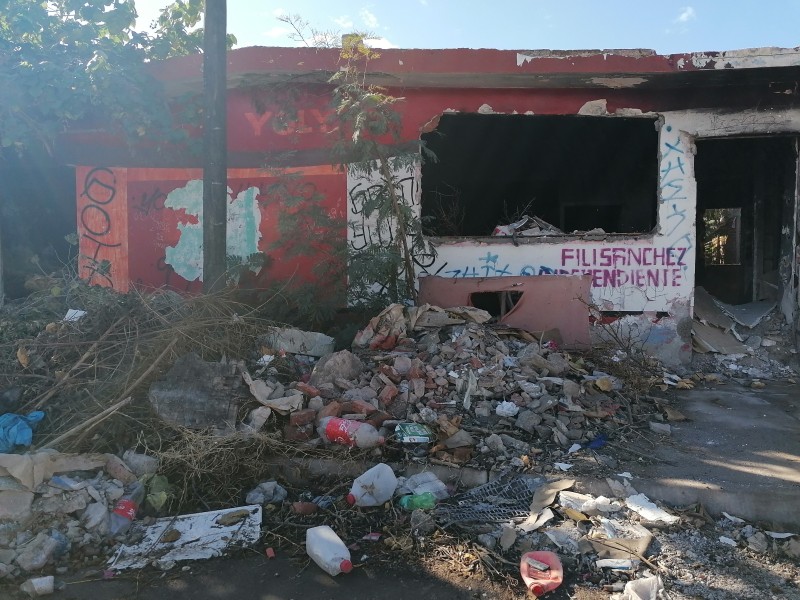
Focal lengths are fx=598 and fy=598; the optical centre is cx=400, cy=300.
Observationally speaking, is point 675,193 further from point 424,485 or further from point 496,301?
point 424,485

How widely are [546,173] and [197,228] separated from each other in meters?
7.80

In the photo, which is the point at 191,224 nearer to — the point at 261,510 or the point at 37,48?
the point at 37,48

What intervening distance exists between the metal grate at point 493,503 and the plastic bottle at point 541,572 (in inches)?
17.1

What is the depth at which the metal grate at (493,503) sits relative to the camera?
347 cm

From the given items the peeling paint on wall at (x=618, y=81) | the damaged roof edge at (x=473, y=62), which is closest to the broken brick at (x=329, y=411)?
the damaged roof edge at (x=473, y=62)

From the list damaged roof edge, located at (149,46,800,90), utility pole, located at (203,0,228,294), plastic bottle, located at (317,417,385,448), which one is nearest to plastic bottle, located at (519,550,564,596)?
plastic bottle, located at (317,417,385,448)

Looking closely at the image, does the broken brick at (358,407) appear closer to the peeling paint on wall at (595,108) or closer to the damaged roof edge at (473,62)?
the damaged roof edge at (473,62)

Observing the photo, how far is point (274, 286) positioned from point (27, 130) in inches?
127

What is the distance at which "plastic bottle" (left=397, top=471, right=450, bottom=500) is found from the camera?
3.73m

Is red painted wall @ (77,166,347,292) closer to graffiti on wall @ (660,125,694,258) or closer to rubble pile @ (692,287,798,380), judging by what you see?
graffiti on wall @ (660,125,694,258)

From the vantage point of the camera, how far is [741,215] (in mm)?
11211

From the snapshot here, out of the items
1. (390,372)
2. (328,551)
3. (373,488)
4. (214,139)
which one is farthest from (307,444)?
(214,139)

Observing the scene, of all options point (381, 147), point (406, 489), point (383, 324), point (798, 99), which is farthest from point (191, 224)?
point (798, 99)

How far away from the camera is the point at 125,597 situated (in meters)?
2.94
